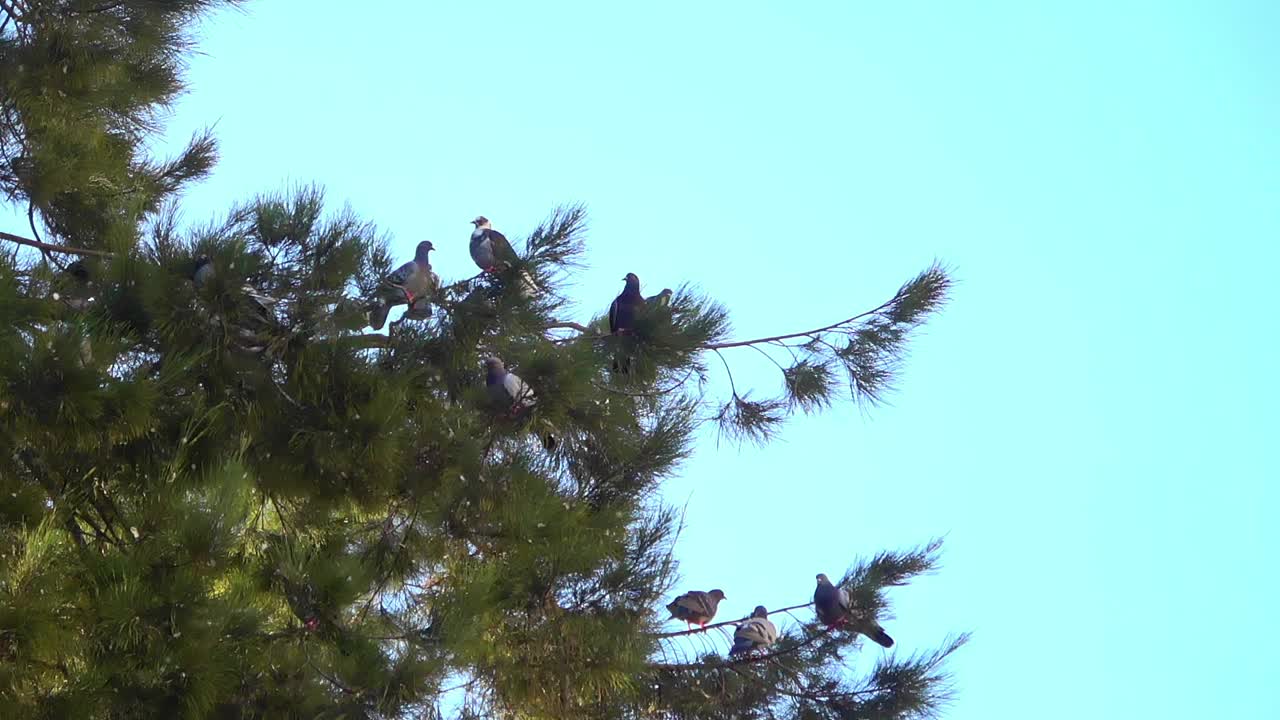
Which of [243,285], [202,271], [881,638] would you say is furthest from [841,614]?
[202,271]

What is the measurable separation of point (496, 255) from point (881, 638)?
2339 mm

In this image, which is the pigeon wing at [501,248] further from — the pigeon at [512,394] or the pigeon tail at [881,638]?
the pigeon tail at [881,638]

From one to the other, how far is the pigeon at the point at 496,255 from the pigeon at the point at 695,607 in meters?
1.96

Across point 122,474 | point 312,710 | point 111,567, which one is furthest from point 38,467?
point 312,710

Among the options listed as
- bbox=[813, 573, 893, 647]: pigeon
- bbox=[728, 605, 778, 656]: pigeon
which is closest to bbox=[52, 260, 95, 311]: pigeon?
bbox=[728, 605, 778, 656]: pigeon

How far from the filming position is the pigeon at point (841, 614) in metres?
5.68

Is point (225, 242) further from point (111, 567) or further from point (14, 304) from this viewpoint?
point (111, 567)

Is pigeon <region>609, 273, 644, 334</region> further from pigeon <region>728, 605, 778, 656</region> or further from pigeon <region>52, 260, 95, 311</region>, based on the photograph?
pigeon <region>52, 260, 95, 311</region>

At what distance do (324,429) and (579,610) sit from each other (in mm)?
1109

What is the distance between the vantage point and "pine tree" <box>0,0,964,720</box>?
3545mm

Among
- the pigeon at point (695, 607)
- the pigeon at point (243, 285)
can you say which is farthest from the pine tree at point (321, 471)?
the pigeon at point (695, 607)

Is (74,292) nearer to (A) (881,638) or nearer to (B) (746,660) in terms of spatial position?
(B) (746,660)

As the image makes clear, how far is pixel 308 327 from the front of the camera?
15.6 feet

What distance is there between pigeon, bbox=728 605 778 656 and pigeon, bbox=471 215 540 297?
5.99 feet
